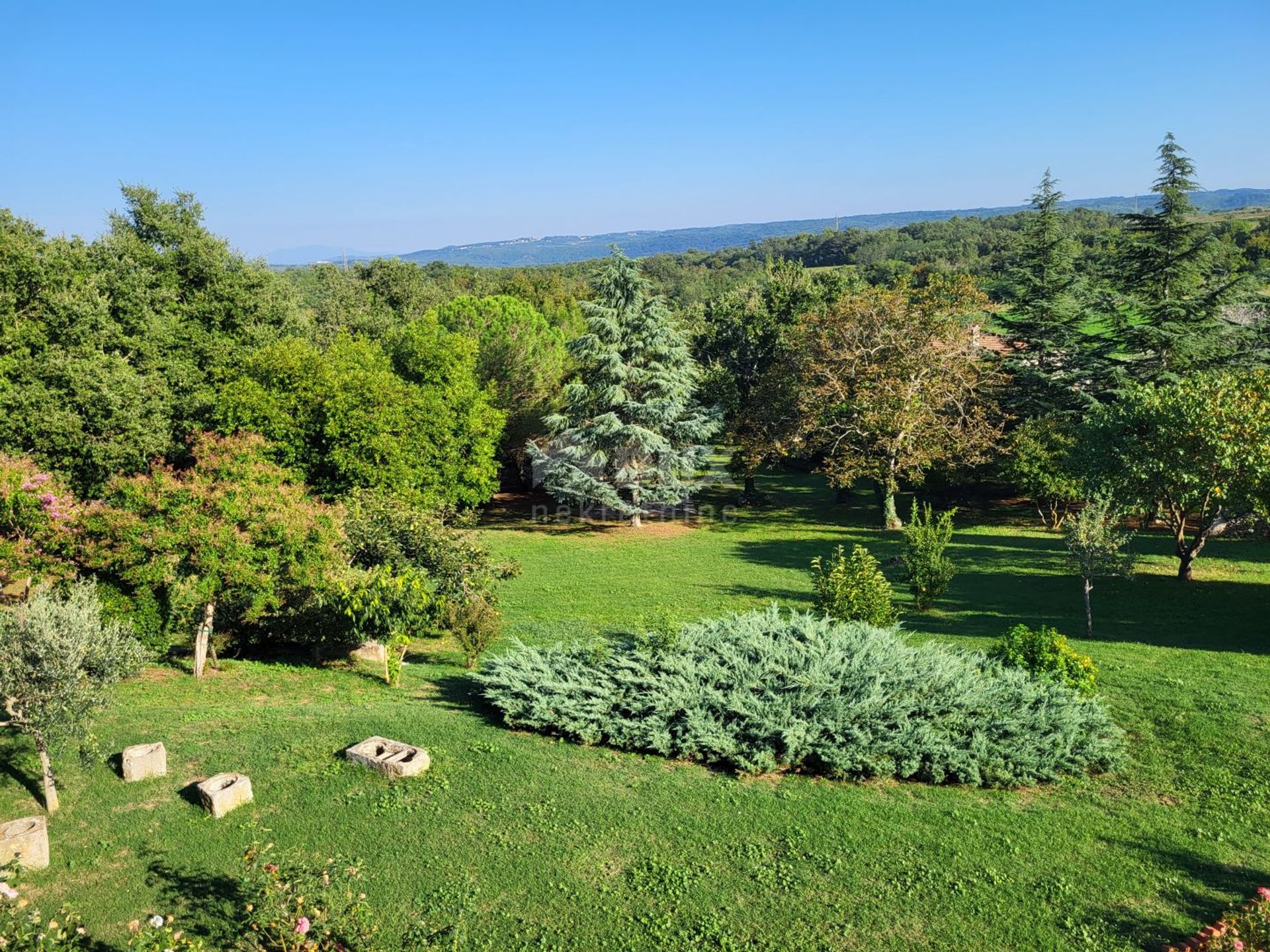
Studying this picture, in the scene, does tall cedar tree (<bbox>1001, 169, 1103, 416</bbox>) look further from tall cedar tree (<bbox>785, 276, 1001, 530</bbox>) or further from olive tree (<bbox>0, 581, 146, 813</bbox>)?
olive tree (<bbox>0, 581, 146, 813</bbox>)

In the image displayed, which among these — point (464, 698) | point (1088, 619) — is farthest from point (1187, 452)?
point (464, 698)

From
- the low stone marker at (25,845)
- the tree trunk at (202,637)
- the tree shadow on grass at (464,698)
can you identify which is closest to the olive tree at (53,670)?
the low stone marker at (25,845)

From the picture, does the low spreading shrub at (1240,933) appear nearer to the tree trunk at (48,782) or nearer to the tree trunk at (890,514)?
the tree trunk at (48,782)

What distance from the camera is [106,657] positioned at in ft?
29.6

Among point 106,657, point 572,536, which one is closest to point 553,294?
point 572,536

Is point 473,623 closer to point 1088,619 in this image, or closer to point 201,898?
point 201,898

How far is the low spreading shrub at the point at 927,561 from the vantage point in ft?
61.6

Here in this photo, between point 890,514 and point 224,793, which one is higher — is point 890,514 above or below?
below

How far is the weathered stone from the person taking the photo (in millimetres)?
15930

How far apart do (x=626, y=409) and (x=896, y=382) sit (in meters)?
9.98

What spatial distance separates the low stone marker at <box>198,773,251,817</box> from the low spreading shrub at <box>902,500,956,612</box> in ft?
48.0

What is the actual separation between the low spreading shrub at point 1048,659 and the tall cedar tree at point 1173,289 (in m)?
21.6

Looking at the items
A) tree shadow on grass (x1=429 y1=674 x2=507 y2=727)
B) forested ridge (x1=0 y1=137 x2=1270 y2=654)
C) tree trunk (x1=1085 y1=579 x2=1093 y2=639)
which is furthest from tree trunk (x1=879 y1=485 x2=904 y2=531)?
tree shadow on grass (x1=429 y1=674 x2=507 y2=727)

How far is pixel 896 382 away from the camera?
95.7 feet
